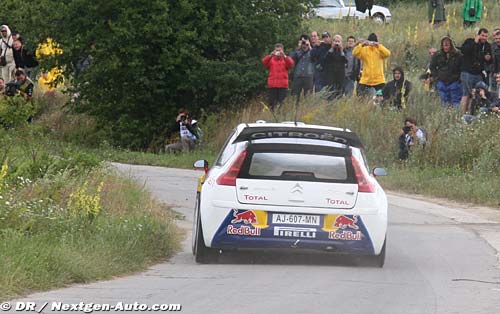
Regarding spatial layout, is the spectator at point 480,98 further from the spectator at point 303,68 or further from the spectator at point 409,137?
the spectator at point 303,68

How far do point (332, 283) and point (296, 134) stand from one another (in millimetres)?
2440

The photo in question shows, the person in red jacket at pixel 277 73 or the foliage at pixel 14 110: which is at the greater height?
the foliage at pixel 14 110

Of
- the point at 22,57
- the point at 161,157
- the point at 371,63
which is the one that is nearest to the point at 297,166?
the point at 371,63

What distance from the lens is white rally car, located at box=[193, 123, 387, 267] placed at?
14.2 m

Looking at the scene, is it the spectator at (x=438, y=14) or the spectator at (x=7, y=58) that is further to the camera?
the spectator at (x=438, y=14)

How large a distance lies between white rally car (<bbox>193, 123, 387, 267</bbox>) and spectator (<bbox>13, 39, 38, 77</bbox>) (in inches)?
815

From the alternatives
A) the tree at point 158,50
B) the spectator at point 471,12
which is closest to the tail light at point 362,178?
the tree at point 158,50

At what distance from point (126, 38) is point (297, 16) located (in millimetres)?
4506

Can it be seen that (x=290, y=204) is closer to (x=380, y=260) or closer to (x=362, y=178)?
(x=362, y=178)

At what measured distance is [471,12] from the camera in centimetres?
4109

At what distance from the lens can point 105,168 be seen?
831 inches

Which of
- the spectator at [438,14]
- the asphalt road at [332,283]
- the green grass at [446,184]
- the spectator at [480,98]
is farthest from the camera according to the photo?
the spectator at [438,14]

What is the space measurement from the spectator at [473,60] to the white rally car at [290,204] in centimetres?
1365

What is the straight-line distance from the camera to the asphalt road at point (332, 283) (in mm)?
11320
